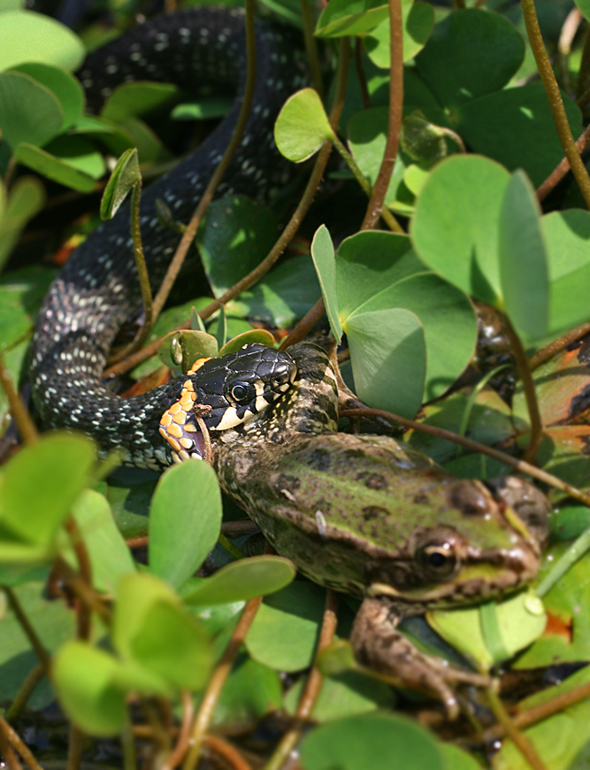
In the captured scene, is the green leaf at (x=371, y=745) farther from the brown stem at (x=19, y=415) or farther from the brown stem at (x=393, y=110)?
the brown stem at (x=393, y=110)

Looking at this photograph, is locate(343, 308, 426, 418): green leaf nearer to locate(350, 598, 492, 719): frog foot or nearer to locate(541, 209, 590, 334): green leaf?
locate(541, 209, 590, 334): green leaf

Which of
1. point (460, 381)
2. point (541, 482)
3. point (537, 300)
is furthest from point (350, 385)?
point (537, 300)

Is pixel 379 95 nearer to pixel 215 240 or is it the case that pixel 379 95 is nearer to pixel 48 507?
pixel 215 240

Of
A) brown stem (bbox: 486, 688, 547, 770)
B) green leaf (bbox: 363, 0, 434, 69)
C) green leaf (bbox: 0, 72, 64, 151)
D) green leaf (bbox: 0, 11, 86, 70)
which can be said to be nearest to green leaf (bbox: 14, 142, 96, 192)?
green leaf (bbox: 0, 72, 64, 151)

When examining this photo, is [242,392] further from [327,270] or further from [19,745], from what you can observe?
[19,745]

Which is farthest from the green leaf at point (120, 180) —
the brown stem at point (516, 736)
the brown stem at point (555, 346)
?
the brown stem at point (516, 736)

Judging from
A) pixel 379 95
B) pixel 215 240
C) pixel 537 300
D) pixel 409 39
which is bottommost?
pixel 215 240

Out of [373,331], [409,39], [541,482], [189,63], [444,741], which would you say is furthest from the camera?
[189,63]

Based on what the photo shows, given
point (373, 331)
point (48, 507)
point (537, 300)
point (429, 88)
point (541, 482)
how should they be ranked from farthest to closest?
point (429, 88), point (373, 331), point (541, 482), point (537, 300), point (48, 507)
